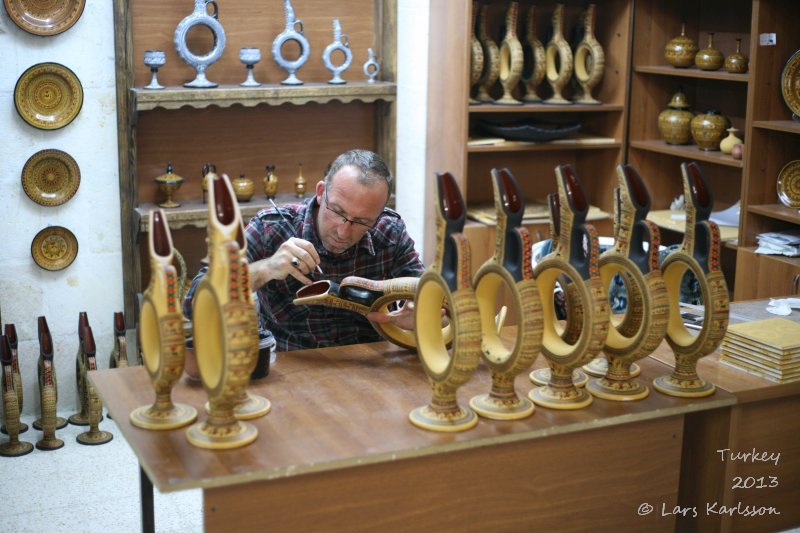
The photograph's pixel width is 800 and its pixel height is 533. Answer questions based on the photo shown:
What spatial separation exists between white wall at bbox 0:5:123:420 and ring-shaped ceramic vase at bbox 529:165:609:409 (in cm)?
244

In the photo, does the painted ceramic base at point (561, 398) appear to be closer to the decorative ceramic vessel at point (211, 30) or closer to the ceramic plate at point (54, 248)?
the decorative ceramic vessel at point (211, 30)

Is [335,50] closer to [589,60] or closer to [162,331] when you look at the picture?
[589,60]

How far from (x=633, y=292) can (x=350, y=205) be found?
814mm

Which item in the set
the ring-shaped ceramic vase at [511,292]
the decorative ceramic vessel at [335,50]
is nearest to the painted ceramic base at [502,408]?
the ring-shaped ceramic vase at [511,292]

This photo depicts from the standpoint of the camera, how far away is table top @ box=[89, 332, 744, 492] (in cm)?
171

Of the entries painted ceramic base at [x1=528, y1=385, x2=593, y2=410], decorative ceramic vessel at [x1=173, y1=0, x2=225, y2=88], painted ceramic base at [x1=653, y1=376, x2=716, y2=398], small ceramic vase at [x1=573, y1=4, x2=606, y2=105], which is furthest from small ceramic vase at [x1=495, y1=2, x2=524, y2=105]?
painted ceramic base at [x1=528, y1=385, x2=593, y2=410]

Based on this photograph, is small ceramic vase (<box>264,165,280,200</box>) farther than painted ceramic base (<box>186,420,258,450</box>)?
Yes

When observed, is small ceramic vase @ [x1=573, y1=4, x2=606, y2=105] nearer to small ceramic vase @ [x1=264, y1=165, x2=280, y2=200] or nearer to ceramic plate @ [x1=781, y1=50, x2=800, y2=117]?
ceramic plate @ [x1=781, y1=50, x2=800, y2=117]

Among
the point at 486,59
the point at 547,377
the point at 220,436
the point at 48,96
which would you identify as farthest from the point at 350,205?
the point at 486,59

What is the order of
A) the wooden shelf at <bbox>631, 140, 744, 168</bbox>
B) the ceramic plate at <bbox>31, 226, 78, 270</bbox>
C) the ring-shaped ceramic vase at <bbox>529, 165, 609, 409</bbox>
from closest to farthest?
the ring-shaped ceramic vase at <bbox>529, 165, 609, 409</bbox> → the ceramic plate at <bbox>31, 226, 78, 270</bbox> → the wooden shelf at <bbox>631, 140, 744, 168</bbox>

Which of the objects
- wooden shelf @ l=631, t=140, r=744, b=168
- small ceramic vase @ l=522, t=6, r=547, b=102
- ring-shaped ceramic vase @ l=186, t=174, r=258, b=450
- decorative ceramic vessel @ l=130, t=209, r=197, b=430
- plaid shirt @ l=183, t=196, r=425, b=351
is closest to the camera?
ring-shaped ceramic vase @ l=186, t=174, r=258, b=450

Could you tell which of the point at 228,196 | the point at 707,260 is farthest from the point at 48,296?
the point at 707,260

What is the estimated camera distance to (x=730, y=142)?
421 centimetres

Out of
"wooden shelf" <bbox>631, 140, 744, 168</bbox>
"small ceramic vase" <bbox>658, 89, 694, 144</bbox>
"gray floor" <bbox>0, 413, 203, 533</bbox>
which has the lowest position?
"gray floor" <bbox>0, 413, 203, 533</bbox>
